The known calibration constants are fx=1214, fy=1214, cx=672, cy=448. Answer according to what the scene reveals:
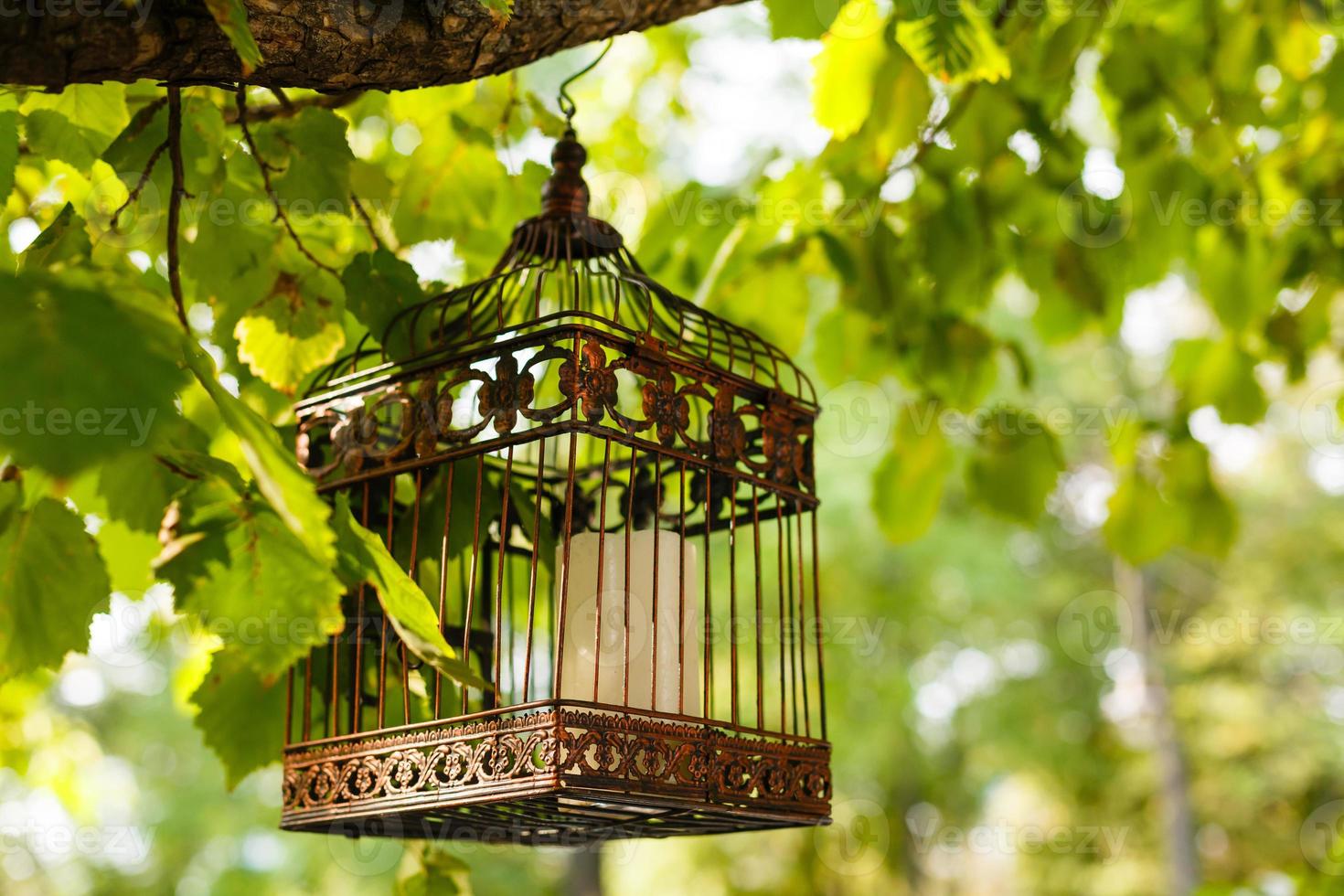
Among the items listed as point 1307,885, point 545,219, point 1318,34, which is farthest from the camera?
point 1318,34

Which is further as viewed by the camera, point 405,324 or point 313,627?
point 405,324

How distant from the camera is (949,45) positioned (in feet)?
3.04

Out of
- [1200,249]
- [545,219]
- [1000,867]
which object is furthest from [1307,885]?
[1000,867]

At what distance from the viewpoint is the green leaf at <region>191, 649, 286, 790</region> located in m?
0.88

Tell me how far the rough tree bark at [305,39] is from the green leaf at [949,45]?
22cm

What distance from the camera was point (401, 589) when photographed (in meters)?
0.60

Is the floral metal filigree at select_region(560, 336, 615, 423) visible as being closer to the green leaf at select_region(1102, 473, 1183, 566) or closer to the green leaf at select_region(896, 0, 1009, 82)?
the green leaf at select_region(896, 0, 1009, 82)

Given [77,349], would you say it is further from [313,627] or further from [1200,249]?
[1200,249]

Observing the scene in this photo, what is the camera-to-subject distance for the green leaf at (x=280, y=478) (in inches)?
19.6

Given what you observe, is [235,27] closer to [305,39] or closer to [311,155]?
[305,39]

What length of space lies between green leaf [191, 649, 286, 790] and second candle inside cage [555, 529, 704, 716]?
246 mm

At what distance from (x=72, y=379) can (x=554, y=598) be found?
0.46 meters

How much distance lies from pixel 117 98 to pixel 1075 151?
38.8 inches

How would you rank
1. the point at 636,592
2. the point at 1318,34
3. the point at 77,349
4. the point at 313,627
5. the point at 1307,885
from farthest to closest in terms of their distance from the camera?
1. the point at 1318,34
2. the point at 1307,885
3. the point at 636,592
4. the point at 313,627
5. the point at 77,349
